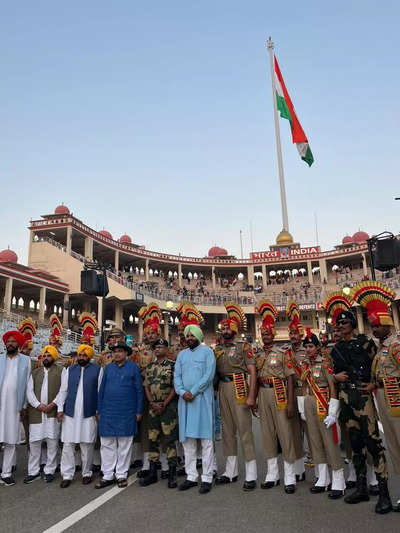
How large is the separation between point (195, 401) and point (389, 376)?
7.39ft

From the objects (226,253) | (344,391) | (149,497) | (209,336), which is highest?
(226,253)

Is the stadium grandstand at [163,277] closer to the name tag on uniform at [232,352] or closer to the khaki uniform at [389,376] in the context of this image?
the name tag on uniform at [232,352]

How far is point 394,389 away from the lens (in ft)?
13.5

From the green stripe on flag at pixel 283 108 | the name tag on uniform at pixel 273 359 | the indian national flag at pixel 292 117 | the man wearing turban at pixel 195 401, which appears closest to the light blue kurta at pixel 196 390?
the man wearing turban at pixel 195 401

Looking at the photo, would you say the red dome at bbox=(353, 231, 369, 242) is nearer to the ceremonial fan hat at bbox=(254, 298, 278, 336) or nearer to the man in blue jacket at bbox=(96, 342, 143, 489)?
the ceremonial fan hat at bbox=(254, 298, 278, 336)

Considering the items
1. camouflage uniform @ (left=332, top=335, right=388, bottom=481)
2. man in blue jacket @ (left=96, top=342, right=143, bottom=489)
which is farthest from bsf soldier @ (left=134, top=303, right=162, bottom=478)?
camouflage uniform @ (left=332, top=335, right=388, bottom=481)

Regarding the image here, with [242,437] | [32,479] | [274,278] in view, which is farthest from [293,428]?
[274,278]

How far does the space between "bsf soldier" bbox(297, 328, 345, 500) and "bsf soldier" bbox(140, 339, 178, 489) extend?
1.66m

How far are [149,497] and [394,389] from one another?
281 centimetres

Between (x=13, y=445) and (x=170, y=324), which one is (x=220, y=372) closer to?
(x=13, y=445)

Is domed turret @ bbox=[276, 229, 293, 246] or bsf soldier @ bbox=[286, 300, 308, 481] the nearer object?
bsf soldier @ bbox=[286, 300, 308, 481]

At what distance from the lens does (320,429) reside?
4.93m

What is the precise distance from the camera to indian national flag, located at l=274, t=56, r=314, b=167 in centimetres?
3545

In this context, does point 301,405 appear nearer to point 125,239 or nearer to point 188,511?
point 188,511
